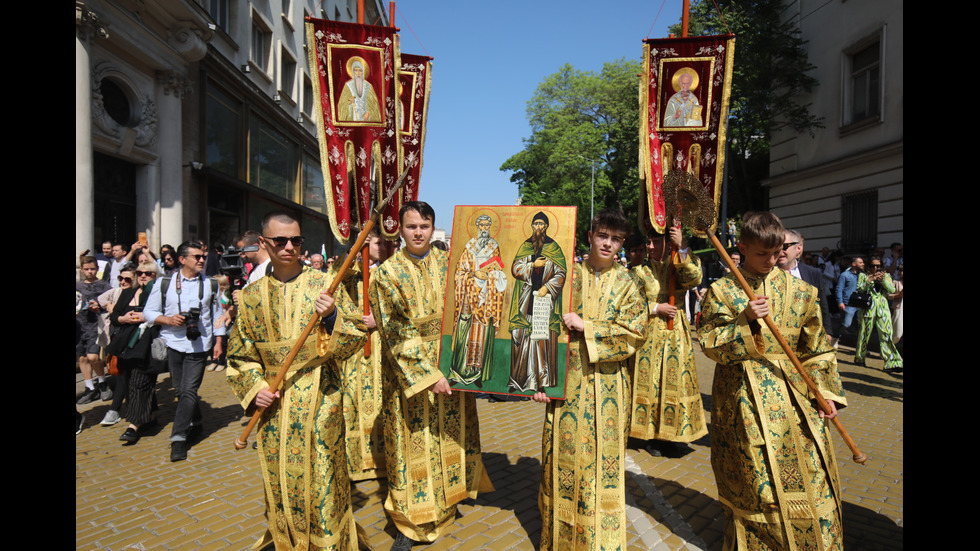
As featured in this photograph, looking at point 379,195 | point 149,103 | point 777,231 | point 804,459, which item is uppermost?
point 149,103

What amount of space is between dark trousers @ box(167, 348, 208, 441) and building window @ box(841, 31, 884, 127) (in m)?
19.1

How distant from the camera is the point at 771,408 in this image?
3164mm

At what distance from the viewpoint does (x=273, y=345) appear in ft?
10.6

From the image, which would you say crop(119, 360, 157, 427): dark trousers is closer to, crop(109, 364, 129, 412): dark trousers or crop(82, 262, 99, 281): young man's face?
crop(109, 364, 129, 412): dark trousers

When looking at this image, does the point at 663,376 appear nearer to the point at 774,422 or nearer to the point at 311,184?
the point at 774,422

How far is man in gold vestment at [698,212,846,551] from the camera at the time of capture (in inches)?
121

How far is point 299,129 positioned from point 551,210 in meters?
23.6

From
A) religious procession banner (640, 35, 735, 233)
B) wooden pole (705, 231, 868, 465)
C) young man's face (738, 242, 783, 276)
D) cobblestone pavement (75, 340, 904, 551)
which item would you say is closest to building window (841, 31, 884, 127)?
cobblestone pavement (75, 340, 904, 551)

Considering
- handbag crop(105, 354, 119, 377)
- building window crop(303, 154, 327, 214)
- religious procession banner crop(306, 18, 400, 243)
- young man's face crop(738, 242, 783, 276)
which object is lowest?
handbag crop(105, 354, 119, 377)

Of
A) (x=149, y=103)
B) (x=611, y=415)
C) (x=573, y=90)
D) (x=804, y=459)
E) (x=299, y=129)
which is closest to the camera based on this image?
(x=804, y=459)

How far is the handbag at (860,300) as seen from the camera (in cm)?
942

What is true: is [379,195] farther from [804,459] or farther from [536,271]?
[804,459]

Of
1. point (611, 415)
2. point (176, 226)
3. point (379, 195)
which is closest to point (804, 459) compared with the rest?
point (611, 415)

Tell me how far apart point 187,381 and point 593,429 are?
4799mm
